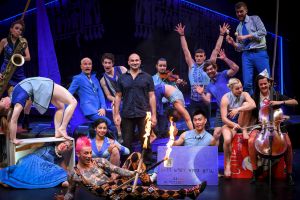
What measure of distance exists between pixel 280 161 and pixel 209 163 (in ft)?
3.18

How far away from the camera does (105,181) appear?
16.2 feet

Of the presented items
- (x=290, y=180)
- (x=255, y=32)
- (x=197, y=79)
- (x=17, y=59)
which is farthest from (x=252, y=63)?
(x=17, y=59)

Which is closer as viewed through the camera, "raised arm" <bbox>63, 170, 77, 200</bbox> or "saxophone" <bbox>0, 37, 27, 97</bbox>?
"raised arm" <bbox>63, 170, 77, 200</bbox>

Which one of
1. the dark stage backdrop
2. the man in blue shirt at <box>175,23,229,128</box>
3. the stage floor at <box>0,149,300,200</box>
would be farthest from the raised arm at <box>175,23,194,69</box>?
the stage floor at <box>0,149,300,200</box>

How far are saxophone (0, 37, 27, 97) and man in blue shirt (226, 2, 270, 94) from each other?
9.96 feet

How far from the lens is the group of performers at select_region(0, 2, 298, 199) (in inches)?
195

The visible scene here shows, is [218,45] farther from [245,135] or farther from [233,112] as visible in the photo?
[245,135]

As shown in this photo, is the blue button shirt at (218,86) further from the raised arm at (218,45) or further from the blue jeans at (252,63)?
the raised arm at (218,45)

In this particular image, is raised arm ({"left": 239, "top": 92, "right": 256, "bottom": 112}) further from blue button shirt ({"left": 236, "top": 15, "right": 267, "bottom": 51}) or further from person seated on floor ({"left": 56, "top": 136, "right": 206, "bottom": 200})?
person seated on floor ({"left": 56, "top": 136, "right": 206, "bottom": 200})

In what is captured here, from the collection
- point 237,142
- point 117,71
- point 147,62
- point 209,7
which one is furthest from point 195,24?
point 237,142

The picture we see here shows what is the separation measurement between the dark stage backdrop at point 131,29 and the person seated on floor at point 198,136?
8.17ft

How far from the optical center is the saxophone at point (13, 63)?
21.5 ft

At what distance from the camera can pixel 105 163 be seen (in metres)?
5.00

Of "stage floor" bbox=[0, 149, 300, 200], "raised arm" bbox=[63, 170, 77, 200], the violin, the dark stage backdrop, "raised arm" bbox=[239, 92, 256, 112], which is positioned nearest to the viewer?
"raised arm" bbox=[63, 170, 77, 200]
